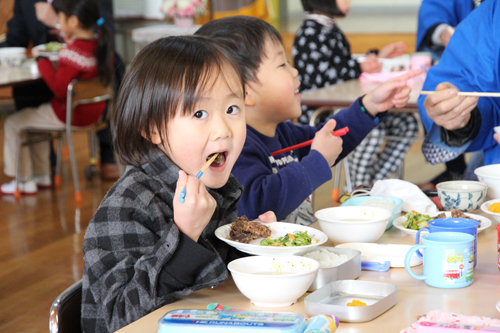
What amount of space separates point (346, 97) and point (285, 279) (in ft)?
6.58

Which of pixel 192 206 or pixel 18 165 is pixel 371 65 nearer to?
pixel 18 165

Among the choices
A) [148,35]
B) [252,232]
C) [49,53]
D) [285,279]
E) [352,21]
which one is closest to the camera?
[285,279]

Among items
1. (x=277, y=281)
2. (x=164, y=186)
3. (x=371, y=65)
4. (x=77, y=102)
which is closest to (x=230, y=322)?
(x=277, y=281)

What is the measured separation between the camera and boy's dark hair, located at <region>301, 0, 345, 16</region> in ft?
10.8

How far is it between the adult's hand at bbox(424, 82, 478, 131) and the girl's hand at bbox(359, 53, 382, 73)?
1.70 m

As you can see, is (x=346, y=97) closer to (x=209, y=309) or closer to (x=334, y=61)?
(x=334, y=61)

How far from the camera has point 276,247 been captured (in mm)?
967

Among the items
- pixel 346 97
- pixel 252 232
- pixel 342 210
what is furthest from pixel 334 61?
pixel 252 232

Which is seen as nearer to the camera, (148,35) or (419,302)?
(419,302)

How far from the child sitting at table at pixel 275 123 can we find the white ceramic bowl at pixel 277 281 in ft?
1.54

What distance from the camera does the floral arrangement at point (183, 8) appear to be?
17.2 feet

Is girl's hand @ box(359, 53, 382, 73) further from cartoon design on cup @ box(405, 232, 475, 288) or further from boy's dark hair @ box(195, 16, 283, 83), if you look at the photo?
cartoon design on cup @ box(405, 232, 475, 288)

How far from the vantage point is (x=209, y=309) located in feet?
2.76

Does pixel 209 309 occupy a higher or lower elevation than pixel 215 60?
lower
